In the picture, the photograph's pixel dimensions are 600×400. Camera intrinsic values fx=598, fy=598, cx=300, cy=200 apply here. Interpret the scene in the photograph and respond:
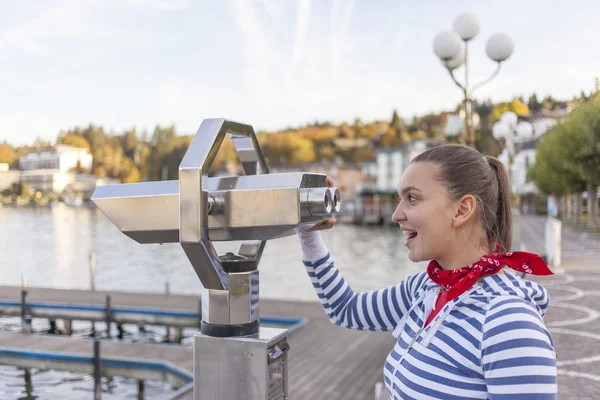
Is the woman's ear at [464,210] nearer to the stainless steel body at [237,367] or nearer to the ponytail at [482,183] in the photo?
the ponytail at [482,183]

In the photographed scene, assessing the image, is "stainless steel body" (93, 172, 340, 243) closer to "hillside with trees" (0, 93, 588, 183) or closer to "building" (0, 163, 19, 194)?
"hillside with trees" (0, 93, 588, 183)

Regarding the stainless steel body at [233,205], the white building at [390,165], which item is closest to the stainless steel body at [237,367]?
the stainless steel body at [233,205]

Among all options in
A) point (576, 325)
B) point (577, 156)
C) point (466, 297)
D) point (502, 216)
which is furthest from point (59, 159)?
point (466, 297)

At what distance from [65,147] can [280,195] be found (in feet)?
452

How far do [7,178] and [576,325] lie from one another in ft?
443

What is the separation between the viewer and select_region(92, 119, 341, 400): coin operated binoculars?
4.43 ft

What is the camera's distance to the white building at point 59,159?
127m

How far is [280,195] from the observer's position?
1.34m

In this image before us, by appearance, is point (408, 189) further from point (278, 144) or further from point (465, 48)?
point (278, 144)

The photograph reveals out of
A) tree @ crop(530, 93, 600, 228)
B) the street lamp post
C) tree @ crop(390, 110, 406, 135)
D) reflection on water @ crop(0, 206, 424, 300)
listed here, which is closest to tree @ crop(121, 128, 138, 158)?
tree @ crop(390, 110, 406, 135)

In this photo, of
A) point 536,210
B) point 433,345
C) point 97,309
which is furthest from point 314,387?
point 536,210

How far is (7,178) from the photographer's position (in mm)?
126812

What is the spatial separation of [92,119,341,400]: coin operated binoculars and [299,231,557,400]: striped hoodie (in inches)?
14.1

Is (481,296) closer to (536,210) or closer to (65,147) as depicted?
(536,210)
